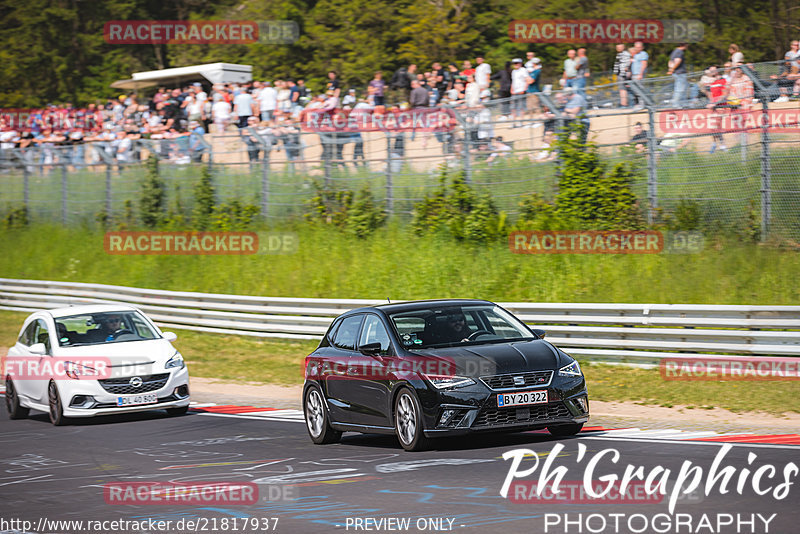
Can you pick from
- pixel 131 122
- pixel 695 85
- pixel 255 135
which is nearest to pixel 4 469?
pixel 695 85

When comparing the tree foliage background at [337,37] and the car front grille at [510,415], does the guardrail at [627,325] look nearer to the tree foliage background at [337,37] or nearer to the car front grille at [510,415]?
the car front grille at [510,415]

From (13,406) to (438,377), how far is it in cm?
870

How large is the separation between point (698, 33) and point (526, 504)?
28.5m

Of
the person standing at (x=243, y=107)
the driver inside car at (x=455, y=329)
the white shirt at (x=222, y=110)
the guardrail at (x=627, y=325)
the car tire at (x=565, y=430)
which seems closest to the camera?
the car tire at (x=565, y=430)

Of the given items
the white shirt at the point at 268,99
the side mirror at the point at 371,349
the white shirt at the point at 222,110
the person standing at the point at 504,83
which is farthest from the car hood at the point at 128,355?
the white shirt at the point at 222,110

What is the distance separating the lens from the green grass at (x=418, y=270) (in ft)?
64.8

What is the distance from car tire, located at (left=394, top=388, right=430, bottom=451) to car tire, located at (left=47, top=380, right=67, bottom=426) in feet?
20.7

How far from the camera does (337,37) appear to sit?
43438 millimetres

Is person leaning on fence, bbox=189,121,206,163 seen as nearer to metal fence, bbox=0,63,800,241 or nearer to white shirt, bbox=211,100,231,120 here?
metal fence, bbox=0,63,800,241

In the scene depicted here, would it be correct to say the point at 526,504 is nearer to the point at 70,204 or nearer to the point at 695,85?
the point at 695,85

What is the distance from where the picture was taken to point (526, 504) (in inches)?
327

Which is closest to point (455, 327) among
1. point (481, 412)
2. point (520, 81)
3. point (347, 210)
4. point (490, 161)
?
point (481, 412)

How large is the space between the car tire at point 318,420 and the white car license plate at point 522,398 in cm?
260

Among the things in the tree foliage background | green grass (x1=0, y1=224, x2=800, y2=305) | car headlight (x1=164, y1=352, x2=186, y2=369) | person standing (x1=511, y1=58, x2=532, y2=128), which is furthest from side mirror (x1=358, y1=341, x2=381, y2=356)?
the tree foliage background
